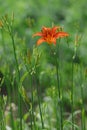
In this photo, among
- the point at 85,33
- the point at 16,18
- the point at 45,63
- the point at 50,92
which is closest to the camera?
the point at 50,92

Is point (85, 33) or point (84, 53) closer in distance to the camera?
point (84, 53)

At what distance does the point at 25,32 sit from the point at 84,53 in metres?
0.98

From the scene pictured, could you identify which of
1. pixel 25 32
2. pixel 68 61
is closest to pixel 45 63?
pixel 68 61

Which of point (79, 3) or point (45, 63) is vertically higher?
point (79, 3)

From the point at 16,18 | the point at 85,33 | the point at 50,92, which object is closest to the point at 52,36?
the point at 50,92

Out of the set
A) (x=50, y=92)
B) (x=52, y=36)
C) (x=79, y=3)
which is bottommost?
(x=50, y=92)

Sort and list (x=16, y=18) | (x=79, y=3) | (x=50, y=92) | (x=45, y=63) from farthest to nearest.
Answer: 1. (x=79, y=3)
2. (x=16, y=18)
3. (x=45, y=63)
4. (x=50, y=92)

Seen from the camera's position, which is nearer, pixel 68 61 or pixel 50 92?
pixel 50 92

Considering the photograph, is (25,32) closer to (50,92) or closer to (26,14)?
(26,14)

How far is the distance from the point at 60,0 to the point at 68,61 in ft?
6.91

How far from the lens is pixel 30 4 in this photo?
23.7 feet

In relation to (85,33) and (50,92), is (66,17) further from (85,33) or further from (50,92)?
(50,92)

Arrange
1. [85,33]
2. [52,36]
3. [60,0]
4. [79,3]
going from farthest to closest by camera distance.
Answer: [60,0] → [79,3] → [85,33] → [52,36]

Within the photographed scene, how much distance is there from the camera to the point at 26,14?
6840 mm
